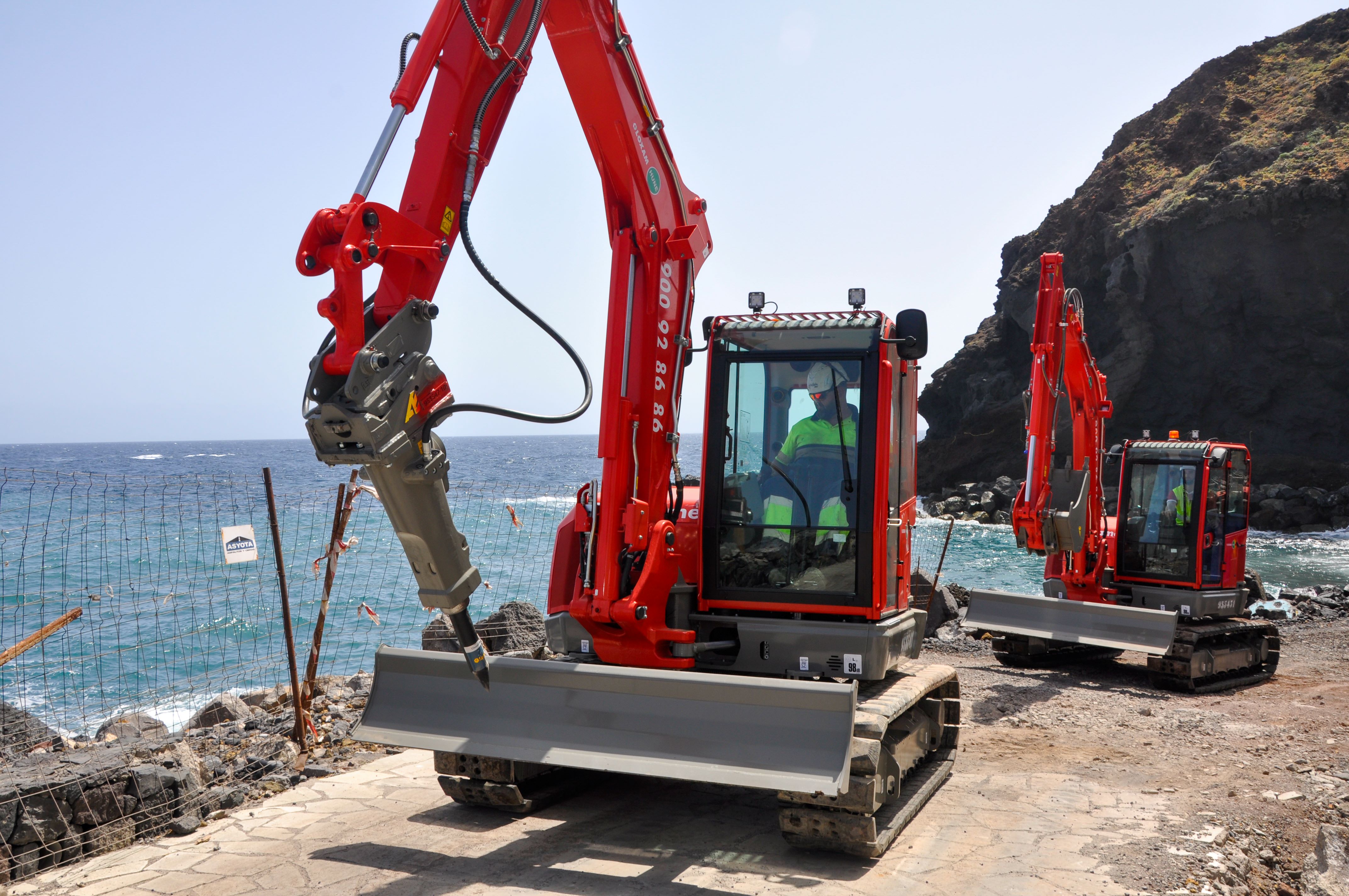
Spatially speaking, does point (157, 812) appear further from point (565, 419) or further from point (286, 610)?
point (565, 419)

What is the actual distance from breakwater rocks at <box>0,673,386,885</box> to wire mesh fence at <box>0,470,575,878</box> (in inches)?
0.5

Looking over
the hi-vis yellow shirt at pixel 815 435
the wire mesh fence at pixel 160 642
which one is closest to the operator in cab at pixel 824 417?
the hi-vis yellow shirt at pixel 815 435

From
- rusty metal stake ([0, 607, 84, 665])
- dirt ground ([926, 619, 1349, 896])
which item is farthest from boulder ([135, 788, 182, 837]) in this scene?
dirt ground ([926, 619, 1349, 896])

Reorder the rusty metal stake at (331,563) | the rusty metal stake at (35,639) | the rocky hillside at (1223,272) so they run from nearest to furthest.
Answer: the rusty metal stake at (35,639), the rusty metal stake at (331,563), the rocky hillside at (1223,272)

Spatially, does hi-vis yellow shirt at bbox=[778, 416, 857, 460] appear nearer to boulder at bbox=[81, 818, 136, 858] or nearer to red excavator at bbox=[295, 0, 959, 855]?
red excavator at bbox=[295, 0, 959, 855]

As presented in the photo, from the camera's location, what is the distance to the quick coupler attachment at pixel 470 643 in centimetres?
429

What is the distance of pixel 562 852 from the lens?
5.27m

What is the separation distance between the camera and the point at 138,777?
5.79 meters

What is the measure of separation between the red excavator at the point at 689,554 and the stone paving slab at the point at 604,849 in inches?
9.9

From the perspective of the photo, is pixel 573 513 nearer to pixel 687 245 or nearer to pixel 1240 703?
pixel 687 245

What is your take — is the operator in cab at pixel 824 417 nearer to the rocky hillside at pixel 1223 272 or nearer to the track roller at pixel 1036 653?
the track roller at pixel 1036 653

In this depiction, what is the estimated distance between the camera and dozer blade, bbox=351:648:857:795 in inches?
188

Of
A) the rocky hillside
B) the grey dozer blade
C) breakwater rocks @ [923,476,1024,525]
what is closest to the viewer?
the grey dozer blade

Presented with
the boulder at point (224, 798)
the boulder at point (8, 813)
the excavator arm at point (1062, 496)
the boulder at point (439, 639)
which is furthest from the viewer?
the boulder at point (439, 639)
